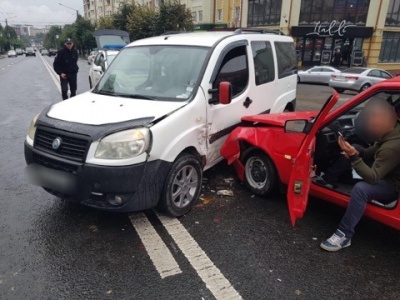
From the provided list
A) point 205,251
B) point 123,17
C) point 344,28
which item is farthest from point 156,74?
point 123,17

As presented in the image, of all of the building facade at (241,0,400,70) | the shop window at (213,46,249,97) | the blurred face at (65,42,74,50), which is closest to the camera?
the shop window at (213,46,249,97)

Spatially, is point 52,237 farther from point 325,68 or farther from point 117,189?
point 325,68

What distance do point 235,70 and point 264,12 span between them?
29.2 meters

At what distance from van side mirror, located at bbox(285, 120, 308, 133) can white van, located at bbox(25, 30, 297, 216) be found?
2.49ft

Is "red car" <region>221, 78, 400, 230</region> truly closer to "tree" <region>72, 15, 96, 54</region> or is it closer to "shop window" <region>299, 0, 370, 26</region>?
"shop window" <region>299, 0, 370, 26</region>

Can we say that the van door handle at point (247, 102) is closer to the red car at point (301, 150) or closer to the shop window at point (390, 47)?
the red car at point (301, 150)

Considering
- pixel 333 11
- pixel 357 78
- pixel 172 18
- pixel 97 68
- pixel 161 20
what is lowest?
pixel 357 78

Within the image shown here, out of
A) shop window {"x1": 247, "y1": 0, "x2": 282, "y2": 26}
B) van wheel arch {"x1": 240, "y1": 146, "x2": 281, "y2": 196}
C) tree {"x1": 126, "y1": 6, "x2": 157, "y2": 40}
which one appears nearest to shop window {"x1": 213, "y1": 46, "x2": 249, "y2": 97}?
van wheel arch {"x1": 240, "y1": 146, "x2": 281, "y2": 196}

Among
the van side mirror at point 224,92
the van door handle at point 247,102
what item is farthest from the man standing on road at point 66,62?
the van side mirror at point 224,92

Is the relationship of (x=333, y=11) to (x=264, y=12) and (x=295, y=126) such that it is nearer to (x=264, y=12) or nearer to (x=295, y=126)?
(x=264, y=12)

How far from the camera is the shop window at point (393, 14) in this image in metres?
26.9

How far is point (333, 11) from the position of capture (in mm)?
27297

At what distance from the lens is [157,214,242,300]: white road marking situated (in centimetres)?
252

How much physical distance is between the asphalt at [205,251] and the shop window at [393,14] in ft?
97.6
